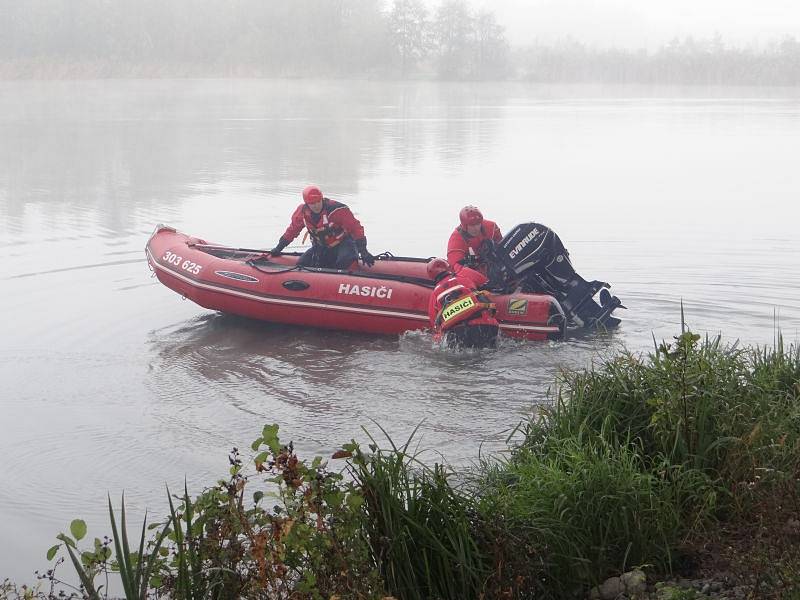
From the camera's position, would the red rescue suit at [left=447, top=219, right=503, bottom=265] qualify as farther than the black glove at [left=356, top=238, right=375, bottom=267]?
No

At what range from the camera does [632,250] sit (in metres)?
11.7

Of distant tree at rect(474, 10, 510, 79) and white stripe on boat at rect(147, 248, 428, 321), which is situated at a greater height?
distant tree at rect(474, 10, 510, 79)

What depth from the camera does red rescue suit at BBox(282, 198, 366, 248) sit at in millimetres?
9211

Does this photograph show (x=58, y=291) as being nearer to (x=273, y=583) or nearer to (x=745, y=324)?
(x=745, y=324)

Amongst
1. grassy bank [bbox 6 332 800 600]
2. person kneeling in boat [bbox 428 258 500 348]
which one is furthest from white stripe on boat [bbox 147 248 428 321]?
grassy bank [bbox 6 332 800 600]

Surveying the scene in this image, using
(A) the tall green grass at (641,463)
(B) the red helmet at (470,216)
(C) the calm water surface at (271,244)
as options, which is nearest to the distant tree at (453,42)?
(C) the calm water surface at (271,244)

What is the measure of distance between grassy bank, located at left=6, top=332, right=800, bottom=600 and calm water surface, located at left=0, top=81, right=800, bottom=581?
4.84 ft

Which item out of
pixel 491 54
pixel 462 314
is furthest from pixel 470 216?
pixel 491 54

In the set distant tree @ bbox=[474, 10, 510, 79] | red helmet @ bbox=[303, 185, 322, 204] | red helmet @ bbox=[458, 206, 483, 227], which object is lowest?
red helmet @ bbox=[458, 206, 483, 227]

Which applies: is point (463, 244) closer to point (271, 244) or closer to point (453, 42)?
point (271, 244)

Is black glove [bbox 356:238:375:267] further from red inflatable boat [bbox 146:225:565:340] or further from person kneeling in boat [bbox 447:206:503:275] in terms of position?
person kneeling in boat [bbox 447:206:503:275]

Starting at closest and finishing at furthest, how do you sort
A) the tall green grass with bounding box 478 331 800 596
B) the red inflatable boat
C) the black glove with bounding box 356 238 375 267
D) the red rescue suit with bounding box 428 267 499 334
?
1. the tall green grass with bounding box 478 331 800 596
2. the red rescue suit with bounding box 428 267 499 334
3. the red inflatable boat
4. the black glove with bounding box 356 238 375 267

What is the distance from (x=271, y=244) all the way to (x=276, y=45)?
154 ft

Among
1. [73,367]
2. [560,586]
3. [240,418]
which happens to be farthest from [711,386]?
[73,367]
